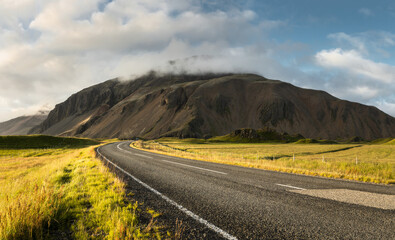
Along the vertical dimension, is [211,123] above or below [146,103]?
below

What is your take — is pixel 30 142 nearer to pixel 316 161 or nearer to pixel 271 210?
pixel 316 161

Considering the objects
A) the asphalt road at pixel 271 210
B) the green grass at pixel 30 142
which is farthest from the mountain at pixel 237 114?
the asphalt road at pixel 271 210

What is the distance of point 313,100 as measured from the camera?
160750 millimetres

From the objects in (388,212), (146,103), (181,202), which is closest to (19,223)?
(181,202)

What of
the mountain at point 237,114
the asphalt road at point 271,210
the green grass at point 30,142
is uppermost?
the mountain at point 237,114

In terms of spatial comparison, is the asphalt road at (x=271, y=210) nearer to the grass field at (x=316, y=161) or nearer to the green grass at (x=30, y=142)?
the grass field at (x=316, y=161)

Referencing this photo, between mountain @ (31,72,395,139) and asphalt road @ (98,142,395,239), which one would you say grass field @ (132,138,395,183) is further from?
mountain @ (31,72,395,139)

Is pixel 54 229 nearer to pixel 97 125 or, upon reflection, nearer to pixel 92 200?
pixel 92 200

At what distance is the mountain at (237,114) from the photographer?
5541 inches

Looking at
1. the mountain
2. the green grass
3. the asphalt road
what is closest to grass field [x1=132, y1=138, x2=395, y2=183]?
the asphalt road

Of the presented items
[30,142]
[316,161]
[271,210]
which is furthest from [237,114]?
[271,210]

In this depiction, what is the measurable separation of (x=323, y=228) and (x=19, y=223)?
5929mm

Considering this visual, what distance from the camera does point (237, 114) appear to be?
508 ft

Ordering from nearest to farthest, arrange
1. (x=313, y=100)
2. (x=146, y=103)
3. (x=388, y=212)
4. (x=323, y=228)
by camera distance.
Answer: (x=323, y=228)
(x=388, y=212)
(x=313, y=100)
(x=146, y=103)
